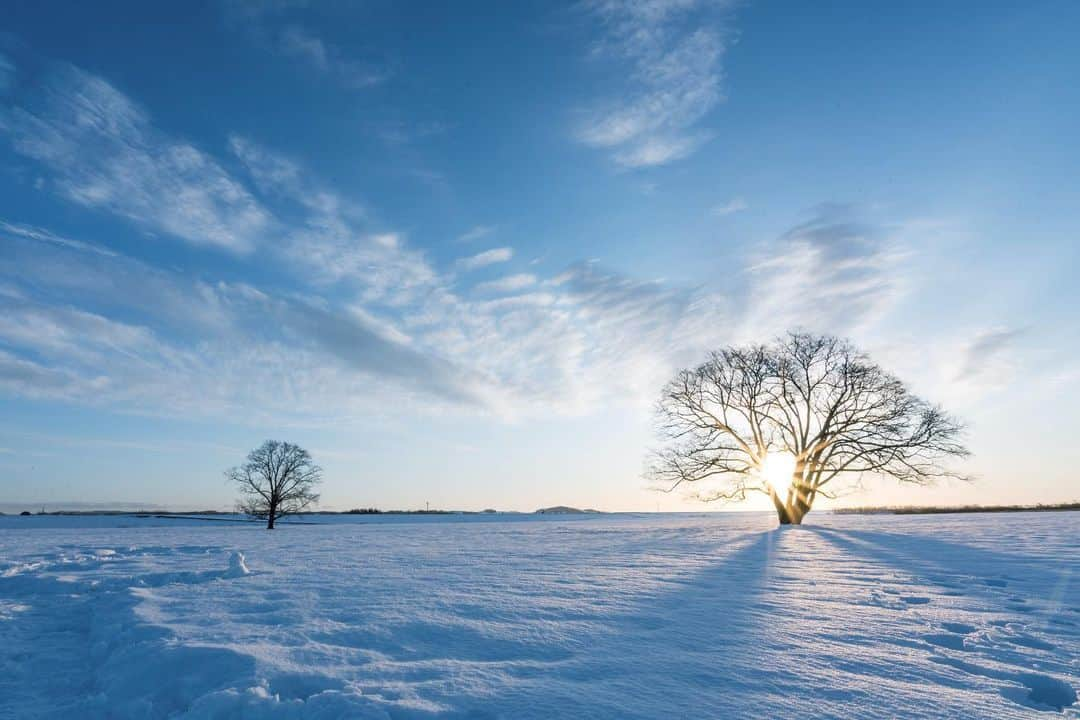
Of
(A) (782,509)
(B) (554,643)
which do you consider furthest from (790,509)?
(B) (554,643)

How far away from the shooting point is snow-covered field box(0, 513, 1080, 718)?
2893 millimetres

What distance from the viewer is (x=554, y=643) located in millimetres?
3906

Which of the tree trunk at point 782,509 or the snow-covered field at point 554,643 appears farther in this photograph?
the tree trunk at point 782,509

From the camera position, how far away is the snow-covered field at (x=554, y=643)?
9.49 ft

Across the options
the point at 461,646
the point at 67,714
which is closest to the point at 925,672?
the point at 461,646

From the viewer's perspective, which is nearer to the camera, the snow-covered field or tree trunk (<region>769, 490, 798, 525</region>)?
the snow-covered field

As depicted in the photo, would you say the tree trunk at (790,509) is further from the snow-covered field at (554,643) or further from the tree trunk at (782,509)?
the snow-covered field at (554,643)

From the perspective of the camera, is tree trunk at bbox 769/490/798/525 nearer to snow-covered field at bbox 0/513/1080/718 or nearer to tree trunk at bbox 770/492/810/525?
tree trunk at bbox 770/492/810/525

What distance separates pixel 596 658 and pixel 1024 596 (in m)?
5.09

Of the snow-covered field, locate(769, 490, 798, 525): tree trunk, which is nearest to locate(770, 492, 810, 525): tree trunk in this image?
locate(769, 490, 798, 525): tree trunk

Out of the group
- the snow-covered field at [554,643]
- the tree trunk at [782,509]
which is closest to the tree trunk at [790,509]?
the tree trunk at [782,509]

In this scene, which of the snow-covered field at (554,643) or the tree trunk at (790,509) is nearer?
the snow-covered field at (554,643)

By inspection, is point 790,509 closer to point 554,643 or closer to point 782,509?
point 782,509

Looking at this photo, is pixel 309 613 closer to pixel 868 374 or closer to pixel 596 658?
pixel 596 658
